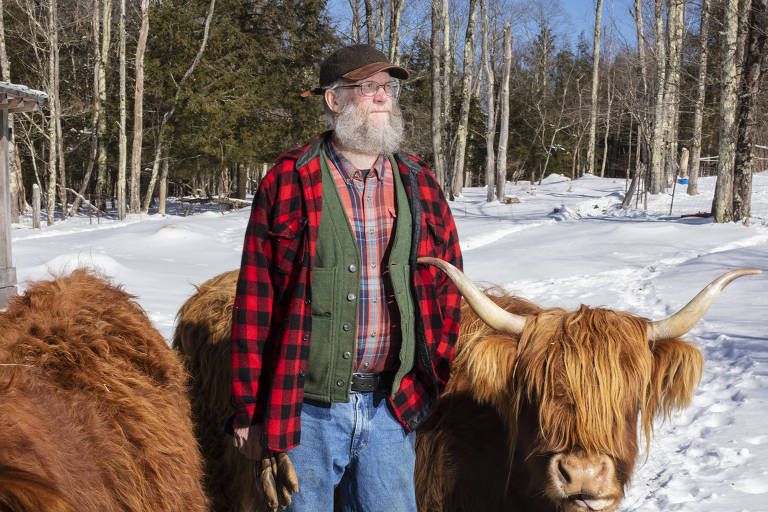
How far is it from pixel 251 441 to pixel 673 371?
1568 mm

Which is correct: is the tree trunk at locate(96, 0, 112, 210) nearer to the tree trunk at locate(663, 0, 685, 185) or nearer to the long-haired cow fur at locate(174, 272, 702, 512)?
the tree trunk at locate(663, 0, 685, 185)

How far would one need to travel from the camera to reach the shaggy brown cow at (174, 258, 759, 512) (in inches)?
86.9

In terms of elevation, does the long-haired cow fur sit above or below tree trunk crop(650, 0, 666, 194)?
below

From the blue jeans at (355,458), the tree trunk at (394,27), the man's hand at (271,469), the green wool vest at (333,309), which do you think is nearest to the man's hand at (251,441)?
the man's hand at (271,469)

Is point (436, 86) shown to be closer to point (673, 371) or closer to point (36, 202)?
point (36, 202)

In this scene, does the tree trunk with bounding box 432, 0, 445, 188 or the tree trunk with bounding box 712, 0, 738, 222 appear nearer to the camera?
the tree trunk with bounding box 712, 0, 738, 222

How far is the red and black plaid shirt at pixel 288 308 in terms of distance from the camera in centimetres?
216

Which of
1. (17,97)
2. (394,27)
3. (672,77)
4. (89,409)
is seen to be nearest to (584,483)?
(89,409)

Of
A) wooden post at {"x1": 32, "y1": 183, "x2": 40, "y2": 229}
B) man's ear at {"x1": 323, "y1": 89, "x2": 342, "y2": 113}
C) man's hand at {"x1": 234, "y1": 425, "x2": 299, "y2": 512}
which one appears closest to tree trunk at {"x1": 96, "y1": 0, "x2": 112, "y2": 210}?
wooden post at {"x1": 32, "y1": 183, "x2": 40, "y2": 229}

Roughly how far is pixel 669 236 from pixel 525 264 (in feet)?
13.6

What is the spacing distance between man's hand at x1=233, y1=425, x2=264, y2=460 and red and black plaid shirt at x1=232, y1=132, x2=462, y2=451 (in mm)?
33

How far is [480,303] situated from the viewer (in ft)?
7.85

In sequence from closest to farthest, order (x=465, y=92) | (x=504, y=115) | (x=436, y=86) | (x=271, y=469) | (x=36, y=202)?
(x=271, y=469)
(x=36, y=202)
(x=436, y=86)
(x=504, y=115)
(x=465, y=92)

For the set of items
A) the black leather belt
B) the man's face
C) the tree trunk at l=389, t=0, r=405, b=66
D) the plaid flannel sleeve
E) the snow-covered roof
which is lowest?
the black leather belt
